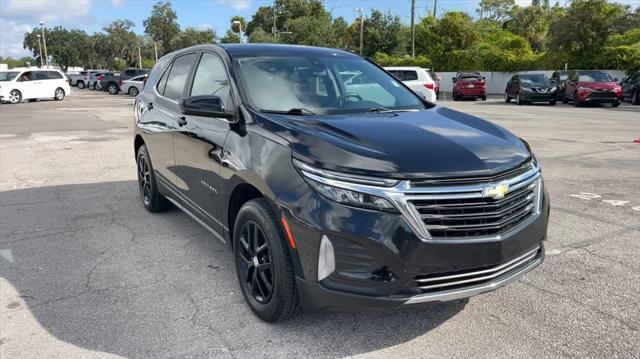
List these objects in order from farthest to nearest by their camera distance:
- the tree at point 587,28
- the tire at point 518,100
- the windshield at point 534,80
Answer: the tree at point 587,28 < the tire at point 518,100 < the windshield at point 534,80

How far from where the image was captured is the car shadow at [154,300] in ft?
10.5

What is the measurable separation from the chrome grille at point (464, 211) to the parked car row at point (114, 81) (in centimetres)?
2552

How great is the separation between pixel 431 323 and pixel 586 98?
76.9ft

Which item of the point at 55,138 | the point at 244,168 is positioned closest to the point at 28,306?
the point at 244,168

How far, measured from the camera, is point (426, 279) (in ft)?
9.23

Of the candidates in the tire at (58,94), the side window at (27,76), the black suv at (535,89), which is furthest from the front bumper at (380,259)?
the tire at (58,94)

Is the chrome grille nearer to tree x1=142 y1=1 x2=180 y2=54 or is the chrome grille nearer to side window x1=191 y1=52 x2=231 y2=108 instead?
side window x1=191 y1=52 x2=231 y2=108

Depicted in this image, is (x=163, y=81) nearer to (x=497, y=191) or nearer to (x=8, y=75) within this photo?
(x=497, y=191)

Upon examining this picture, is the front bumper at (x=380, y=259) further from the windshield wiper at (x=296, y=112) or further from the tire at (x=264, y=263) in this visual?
the windshield wiper at (x=296, y=112)

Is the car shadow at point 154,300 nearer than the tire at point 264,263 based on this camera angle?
No

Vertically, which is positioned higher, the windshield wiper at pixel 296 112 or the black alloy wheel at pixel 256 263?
the windshield wiper at pixel 296 112

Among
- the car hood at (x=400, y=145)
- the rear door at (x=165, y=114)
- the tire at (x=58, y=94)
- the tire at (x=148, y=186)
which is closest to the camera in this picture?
the car hood at (x=400, y=145)

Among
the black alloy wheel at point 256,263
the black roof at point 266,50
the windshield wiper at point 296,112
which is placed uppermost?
the black roof at point 266,50

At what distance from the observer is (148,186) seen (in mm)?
5973
